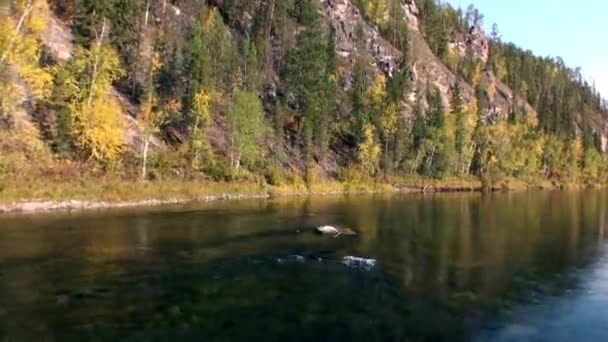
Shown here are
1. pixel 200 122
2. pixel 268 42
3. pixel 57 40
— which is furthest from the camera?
pixel 268 42

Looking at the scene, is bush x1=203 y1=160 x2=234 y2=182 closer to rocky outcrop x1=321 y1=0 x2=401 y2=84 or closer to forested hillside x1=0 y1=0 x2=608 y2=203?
forested hillside x1=0 y1=0 x2=608 y2=203

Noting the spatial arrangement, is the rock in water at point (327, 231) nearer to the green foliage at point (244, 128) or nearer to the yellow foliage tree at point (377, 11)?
the green foliage at point (244, 128)

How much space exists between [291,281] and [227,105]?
210 feet

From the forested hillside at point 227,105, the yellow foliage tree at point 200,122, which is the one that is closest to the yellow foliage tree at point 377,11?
the forested hillside at point 227,105

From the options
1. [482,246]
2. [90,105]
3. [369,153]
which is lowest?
[482,246]

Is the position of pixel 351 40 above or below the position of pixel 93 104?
above

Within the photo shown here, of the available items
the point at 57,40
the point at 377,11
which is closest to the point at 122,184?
the point at 57,40

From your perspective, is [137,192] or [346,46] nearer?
[137,192]

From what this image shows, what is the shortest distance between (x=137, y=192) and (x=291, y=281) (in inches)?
1600

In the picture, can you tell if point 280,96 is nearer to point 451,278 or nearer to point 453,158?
point 453,158

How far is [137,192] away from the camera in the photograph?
212 feet

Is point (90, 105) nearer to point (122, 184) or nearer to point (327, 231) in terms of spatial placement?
point (122, 184)

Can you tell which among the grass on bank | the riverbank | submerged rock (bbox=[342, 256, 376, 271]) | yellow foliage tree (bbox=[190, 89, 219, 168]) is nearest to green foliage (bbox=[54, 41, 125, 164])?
the grass on bank

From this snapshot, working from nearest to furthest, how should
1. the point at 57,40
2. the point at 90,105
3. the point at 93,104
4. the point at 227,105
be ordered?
the point at 90,105 < the point at 93,104 < the point at 57,40 < the point at 227,105
